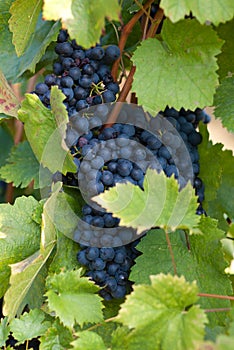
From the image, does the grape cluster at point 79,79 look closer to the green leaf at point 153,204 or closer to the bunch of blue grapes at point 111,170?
the bunch of blue grapes at point 111,170

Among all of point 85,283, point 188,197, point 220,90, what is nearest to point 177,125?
point 220,90

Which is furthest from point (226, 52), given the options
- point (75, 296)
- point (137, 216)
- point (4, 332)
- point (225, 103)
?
point (4, 332)

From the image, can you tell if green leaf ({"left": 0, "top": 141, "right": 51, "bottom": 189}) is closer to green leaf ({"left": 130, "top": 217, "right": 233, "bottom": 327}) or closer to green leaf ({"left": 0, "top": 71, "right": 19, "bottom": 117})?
green leaf ({"left": 0, "top": 71, "right": 19, "bottom": 117})

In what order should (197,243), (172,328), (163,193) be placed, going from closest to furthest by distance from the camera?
(172,328) → (163,193) → (197,243)

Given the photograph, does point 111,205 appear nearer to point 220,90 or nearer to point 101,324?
point 101,324

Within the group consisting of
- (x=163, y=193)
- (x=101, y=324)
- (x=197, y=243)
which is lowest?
(x=101, y=324)

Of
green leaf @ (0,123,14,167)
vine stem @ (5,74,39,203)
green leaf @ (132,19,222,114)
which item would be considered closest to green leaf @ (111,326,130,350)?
green leaf @ (132,19,222,114)

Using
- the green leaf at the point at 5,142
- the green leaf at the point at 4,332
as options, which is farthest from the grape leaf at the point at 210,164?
the green leaf at the point at 5,142

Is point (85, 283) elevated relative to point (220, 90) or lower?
lower

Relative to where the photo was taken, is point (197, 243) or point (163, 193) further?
point (197, 243)
